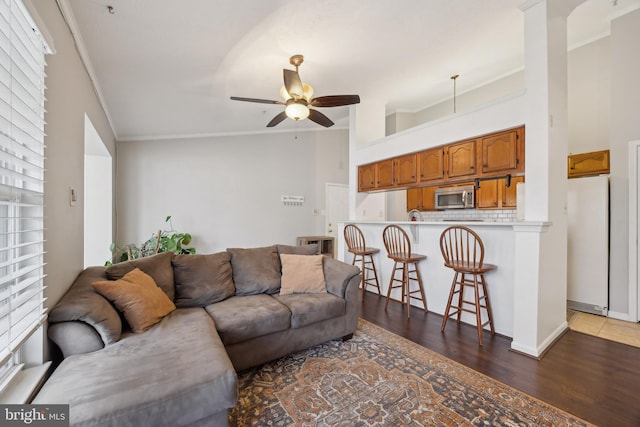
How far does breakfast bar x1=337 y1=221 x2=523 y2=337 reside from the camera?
261 centimetres

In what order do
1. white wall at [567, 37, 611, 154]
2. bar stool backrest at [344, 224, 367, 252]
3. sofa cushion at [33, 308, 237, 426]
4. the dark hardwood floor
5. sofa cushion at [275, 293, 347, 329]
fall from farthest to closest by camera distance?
1. bar stool backrest at [344, 224, 367, 252]
2. white wall at [567, 37, 611, 154]
3. sofa cushion at [275, 293, 347, 329]
4. the dark hardwood floor
5. sofa cushion at [33, 308, 237, 426]

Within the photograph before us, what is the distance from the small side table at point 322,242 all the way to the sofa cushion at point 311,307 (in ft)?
9.73

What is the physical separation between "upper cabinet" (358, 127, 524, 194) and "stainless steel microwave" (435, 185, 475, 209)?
1700 mm

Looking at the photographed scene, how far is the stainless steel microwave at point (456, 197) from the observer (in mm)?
4840

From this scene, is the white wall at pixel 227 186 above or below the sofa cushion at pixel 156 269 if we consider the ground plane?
above

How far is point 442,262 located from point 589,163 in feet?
7.33

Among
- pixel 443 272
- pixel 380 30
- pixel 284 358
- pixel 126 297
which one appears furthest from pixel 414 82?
pixel 126 297

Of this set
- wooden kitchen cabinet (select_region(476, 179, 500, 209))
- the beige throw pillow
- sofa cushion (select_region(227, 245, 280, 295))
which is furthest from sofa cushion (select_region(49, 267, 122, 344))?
wooden kitchen cabinet (select_region(476, 179, 500, 209))

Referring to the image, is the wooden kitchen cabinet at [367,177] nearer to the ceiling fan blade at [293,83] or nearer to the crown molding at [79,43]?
the ceiling fan blade at [293,83]

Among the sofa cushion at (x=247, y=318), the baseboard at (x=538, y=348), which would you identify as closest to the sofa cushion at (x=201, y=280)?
the sofa cushion at (x=247, y=318)

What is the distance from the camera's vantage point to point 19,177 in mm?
1203

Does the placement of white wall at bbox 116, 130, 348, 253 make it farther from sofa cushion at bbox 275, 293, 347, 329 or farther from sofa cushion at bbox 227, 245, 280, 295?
sofa cushion at bbox 275, 293, 347, 329

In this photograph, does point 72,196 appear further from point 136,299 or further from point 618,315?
point 618,315

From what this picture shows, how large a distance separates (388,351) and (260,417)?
116 cm
